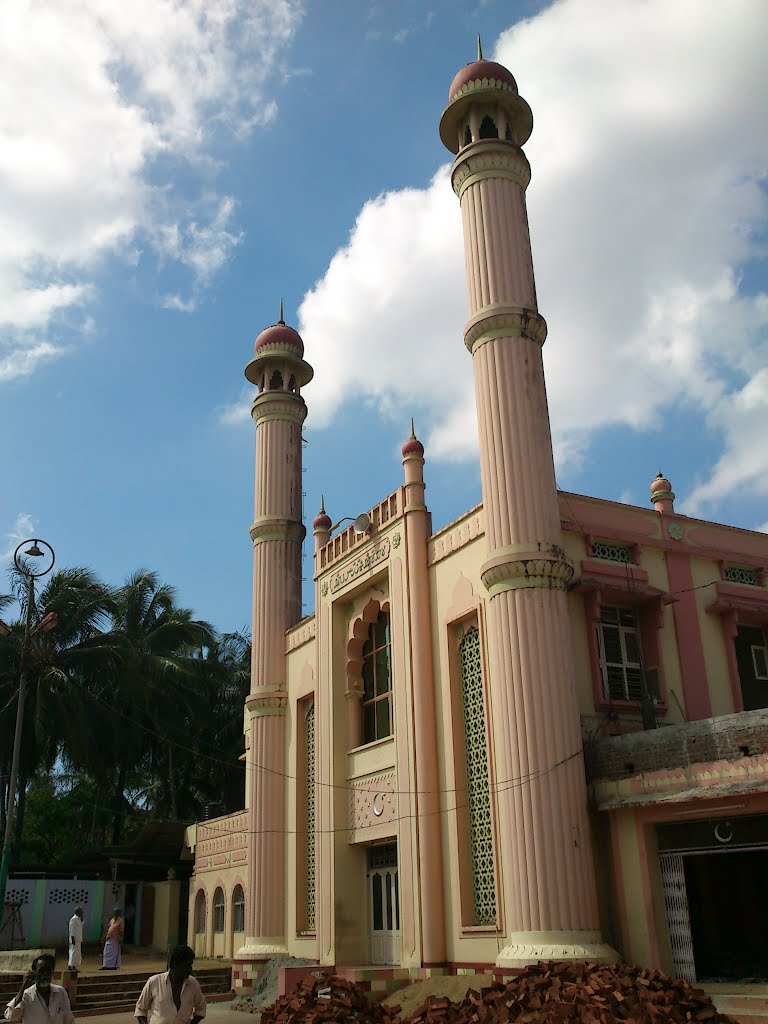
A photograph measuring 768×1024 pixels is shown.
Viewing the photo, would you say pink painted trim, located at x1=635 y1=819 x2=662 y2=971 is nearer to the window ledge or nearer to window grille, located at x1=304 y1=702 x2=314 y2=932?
the window ledge

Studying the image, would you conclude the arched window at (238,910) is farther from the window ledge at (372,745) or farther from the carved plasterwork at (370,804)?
the window ledge at (372,745)

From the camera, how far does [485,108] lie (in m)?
17.6

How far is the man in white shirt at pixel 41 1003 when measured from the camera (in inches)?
280

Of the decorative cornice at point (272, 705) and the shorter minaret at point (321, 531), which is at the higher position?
the shorter minaret at point (321, 531)

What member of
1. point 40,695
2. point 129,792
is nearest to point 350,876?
point 40,695

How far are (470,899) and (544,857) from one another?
2.94 m

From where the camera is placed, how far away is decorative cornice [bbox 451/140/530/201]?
17031 mm

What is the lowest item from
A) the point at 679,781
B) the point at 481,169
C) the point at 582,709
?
the point at 679,781

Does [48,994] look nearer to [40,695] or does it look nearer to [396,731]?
[396,731]

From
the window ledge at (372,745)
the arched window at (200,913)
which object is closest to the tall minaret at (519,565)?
the window ledge at (372,745)

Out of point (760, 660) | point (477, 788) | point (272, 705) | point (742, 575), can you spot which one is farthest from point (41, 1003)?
point (272, 705)

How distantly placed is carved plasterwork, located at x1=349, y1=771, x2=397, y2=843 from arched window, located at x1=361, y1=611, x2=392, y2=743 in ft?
2.86

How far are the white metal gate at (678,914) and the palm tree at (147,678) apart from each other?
69.1 ft

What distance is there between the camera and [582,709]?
1452cm
